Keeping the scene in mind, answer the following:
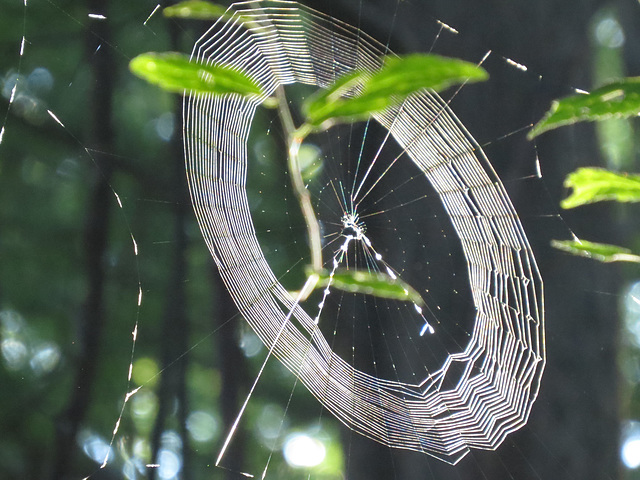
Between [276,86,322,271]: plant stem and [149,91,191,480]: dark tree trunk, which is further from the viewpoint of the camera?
[149,91,191,480]: dark tree trunk

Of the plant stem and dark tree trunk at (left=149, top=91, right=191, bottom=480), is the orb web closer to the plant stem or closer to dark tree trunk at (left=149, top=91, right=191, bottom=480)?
dark tree trunk at (left=149, top=91, right=191, bottom=480)

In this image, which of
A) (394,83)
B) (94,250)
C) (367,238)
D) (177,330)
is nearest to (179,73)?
(394,83)

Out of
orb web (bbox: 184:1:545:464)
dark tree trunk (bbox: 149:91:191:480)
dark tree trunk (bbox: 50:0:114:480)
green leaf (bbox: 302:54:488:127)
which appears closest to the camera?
green leaf (bbox: 302:54:488:127)

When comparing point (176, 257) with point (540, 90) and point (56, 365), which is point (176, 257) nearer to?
point (56, 365)

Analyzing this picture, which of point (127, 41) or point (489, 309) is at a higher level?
point (127, 41)

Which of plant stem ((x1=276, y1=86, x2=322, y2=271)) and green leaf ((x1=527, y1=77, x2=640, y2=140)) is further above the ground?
green leaf ((x1=527, y1=77, x2=640, y2=140))

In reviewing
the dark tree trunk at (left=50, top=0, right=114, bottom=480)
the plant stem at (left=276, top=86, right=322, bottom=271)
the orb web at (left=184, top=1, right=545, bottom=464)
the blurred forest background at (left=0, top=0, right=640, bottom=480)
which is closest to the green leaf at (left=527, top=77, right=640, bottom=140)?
the plant stem at (left=276, top=86, right=322, bottom=271)

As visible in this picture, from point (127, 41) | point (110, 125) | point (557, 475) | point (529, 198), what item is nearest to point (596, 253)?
point (529, 198)
